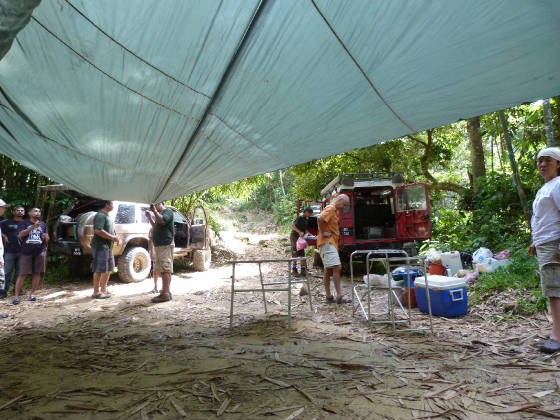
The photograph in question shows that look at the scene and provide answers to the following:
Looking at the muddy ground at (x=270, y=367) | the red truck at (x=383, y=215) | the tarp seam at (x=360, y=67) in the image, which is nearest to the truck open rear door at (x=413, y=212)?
the red truck at (x=383, y=215)

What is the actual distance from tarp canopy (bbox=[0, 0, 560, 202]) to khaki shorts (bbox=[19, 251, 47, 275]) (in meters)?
3.35

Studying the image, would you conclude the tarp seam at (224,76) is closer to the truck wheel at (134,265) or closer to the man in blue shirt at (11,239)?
the man in blue shirt at (11,239)

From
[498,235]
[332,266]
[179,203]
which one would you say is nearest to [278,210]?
[179,203]

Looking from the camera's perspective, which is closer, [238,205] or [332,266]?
[332,266]

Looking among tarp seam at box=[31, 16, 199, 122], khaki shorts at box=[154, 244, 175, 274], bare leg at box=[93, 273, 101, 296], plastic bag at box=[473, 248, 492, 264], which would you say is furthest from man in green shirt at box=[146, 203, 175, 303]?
plastic bag at box=[473, 248, 492, 264]

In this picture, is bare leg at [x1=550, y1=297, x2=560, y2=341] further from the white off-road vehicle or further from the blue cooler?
the white off-road vehicle

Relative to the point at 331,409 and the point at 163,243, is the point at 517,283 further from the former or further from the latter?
the point at 163,243

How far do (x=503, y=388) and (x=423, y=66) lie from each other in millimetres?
2375

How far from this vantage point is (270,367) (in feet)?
9.78

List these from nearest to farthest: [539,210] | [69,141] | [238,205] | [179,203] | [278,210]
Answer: [539,210] < [69,141] < [179,203] < [278,210] < [238,205]

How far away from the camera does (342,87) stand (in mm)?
2734

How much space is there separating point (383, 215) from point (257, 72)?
764 centimetres

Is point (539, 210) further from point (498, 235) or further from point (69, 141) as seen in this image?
point (498, 235)

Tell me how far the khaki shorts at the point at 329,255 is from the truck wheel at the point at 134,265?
4999 millimetres
